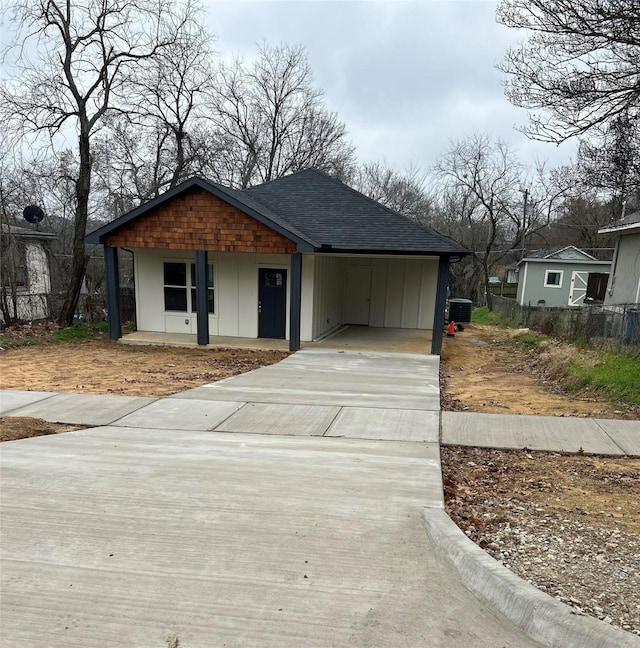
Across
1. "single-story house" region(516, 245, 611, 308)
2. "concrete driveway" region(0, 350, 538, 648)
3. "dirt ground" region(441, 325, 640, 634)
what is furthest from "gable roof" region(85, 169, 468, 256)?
"single-story house" region(516, 245, 611, 308)

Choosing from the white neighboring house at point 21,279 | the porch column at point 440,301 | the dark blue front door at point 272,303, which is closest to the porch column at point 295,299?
the dark blue front door at point 272,303

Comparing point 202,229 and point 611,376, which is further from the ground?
point 202,229

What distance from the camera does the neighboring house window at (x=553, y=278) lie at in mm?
30250

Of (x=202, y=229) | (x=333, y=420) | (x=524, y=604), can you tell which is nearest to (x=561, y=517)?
(x=524, y=604)

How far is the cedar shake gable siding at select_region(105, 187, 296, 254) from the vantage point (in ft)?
39.3

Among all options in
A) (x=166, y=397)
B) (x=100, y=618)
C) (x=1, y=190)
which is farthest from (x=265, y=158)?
(x=100, y=618)

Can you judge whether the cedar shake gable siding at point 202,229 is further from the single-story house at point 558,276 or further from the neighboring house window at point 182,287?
the single-story house at point 558,276

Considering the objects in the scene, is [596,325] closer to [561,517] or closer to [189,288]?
[561,517]

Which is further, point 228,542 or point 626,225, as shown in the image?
point 626,225

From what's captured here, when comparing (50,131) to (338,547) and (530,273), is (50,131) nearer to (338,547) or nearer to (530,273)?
(338,547)

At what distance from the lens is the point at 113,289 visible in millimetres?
13297

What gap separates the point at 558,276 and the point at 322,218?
22.5 m

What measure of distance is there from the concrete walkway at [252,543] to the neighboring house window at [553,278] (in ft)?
90.7

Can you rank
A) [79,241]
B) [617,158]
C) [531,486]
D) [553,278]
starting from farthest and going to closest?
[553,278] < [79,241] < [617,158] < [531,486]
